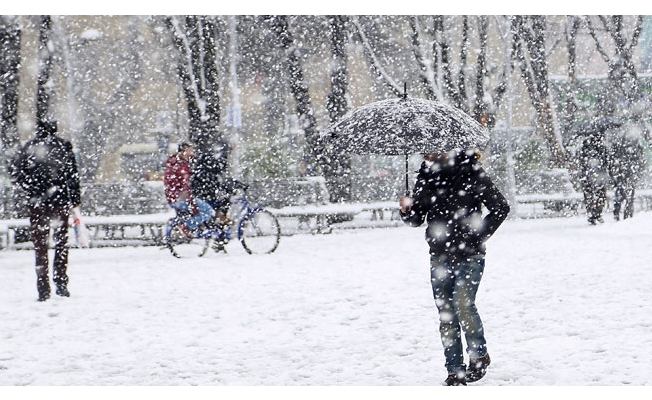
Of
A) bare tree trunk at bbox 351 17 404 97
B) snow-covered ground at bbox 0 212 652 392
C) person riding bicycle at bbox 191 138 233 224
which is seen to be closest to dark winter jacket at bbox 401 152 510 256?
snow-covered ground at bbox 0 212 652 392

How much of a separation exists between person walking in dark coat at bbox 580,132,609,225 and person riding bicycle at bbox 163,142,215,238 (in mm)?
5544

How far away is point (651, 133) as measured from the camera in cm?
1047

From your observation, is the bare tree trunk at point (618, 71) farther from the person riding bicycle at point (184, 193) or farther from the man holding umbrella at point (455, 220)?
the man holding umbrella at point (455, 220)

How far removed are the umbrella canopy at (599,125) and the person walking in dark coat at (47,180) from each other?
7.33m

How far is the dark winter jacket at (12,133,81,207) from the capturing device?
7824 millimetres

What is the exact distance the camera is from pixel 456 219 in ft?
15.6

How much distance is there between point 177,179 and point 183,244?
101 cm

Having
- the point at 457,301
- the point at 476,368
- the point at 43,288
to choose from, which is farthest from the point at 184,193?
the point at 457,301

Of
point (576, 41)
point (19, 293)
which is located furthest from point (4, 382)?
point (576, 41)

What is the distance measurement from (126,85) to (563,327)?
17244 mm

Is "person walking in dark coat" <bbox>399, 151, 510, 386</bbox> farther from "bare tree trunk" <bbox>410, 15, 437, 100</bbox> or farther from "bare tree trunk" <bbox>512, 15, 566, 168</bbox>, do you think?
"bare tree trunk" <bbox>410, 15, 437, 100</bbox>

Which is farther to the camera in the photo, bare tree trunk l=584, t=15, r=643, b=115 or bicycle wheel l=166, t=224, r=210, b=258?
bicycle wheel l=166, t=224, r=210, b=258

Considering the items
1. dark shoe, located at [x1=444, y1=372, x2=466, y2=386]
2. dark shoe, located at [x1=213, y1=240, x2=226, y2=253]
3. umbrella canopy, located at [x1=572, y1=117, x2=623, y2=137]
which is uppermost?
umbrella canopy, located at [x1=572, y1=117, x2=623, y2=137]

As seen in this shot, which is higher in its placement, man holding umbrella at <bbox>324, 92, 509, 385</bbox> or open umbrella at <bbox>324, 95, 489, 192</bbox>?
open umbrella at <bbox>324, 95, 489, 192</bbox>
